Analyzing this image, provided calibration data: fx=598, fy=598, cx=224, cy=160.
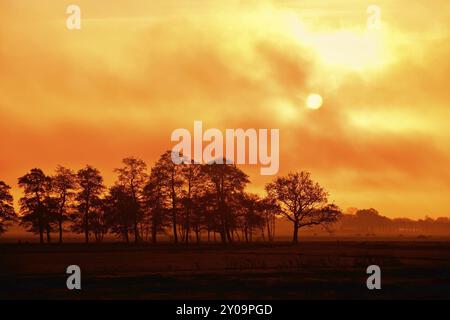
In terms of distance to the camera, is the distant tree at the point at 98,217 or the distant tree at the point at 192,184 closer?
the distant tree at the point at 192,184

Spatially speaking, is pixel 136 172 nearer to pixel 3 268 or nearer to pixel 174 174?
pixel 174 174

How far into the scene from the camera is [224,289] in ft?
118

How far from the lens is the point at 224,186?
351 feet

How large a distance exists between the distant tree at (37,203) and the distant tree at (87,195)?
500 cm

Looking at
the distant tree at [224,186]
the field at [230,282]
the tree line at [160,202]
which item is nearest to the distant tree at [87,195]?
the tree line at [160,202]

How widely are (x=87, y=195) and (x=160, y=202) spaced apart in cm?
1573

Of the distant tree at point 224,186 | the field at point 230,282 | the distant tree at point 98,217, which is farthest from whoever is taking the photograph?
the distant tree at point 98,217

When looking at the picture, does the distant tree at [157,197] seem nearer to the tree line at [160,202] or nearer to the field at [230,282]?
the tree line at [160,202]

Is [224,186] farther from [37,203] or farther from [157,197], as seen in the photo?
[37,203]

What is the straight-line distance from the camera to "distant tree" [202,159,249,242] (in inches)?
4168

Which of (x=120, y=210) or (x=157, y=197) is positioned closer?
(x=157, y=197)

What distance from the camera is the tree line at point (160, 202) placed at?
348 ft

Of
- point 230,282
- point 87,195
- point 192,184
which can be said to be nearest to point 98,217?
point 87,195
